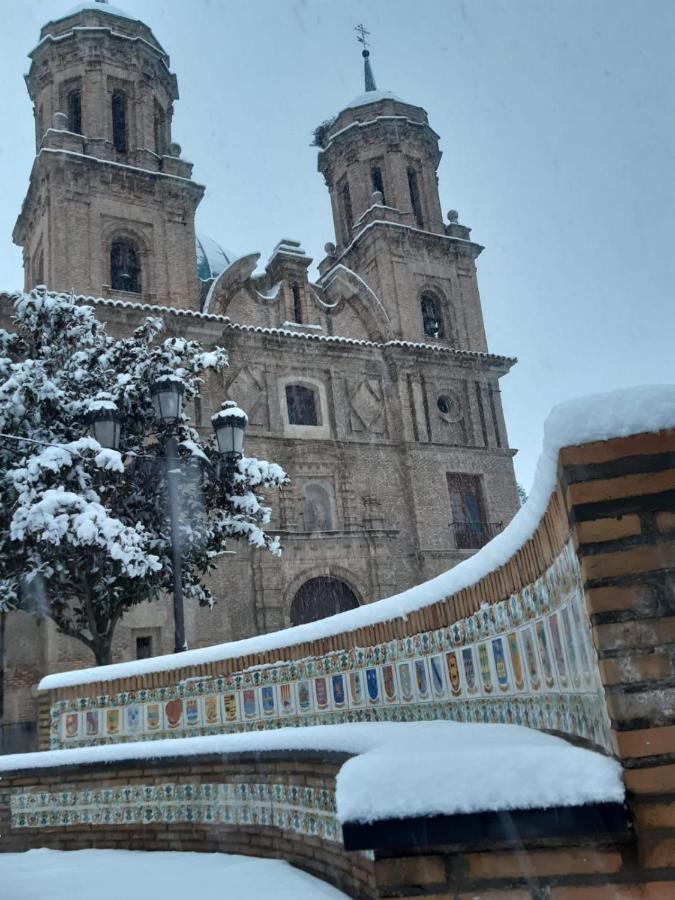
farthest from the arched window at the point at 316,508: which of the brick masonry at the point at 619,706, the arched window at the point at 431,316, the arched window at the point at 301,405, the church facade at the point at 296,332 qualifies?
the brick masonry at the point at 619,706

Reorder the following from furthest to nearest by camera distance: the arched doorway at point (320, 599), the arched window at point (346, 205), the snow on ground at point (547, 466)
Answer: the arched window at point (346, 205), the arched doorway at point (320, 599), the snow on ground at point (547, 466)

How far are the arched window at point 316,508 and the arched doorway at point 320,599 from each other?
1.44 m

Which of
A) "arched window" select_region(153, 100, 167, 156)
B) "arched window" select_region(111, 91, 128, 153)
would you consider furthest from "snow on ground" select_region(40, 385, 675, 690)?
"arched window" select_region(153, 100, 167, 156)

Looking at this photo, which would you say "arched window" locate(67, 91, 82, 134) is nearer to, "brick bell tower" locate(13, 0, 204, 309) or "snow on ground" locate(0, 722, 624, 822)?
"brick bell tower" locate(13, 0, 204, 309)

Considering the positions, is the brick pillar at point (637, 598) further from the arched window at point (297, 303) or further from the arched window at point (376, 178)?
the arched window at point (376, 178)

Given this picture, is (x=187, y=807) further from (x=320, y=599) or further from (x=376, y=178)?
(x=376, y=178)

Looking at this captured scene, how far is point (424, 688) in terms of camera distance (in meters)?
4.47

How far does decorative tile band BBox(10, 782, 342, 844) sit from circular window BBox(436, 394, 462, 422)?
1780 cm

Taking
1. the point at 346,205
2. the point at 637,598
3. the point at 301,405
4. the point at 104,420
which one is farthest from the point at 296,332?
the point at 637,598

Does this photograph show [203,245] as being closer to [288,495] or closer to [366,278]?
[366,278]

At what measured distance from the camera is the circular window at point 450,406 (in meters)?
23.3

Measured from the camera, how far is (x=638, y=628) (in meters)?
2.02

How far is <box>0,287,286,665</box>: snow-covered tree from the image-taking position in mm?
10852

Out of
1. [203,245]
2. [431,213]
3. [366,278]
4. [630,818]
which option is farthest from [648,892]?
[203,245]
